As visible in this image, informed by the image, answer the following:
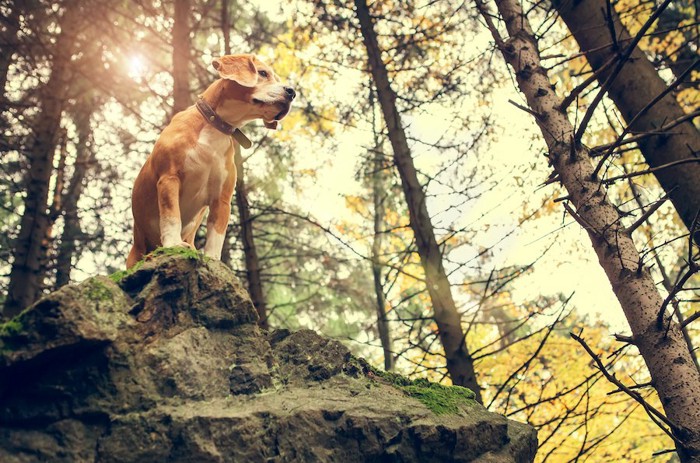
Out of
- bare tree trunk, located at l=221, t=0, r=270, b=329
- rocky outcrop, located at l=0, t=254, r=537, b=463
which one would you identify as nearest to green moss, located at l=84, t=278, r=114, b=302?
rocky outcrop, located at l=0, t=254, r=537, b=463

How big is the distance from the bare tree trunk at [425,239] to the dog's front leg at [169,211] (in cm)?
301

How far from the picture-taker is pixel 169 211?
3611mm

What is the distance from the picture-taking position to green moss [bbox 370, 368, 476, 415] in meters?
3.31

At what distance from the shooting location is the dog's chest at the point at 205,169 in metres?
3.72

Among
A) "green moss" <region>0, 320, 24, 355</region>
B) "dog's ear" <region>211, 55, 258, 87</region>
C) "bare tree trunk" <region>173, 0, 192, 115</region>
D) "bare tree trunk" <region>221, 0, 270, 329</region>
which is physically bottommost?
"green moss" <region>0, 320, 24, 355</region>

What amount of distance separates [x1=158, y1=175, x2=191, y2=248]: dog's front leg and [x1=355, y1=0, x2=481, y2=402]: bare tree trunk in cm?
301

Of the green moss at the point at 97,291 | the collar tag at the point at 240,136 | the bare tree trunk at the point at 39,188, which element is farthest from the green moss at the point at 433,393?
the bare tree trunk at the point at 39,188

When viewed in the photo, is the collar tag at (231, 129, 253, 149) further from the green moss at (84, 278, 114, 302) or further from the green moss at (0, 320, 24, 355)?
the green moss at (0, 320, 24, 355)

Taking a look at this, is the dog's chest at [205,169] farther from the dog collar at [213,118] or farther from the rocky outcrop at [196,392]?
the rocky outcrop at [196,392]

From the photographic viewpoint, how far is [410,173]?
6.23m

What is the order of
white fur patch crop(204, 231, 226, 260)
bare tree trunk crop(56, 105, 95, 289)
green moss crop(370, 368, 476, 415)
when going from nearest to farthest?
1. green moss crop(370, 368, 476, 415)
2. white fur patch crop(204, 231, 226, 260)
3. bare tree trunk crop(56, 105, 95, 289)

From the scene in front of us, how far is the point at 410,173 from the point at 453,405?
341 cm

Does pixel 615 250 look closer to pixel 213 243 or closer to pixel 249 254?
pixel 213 243

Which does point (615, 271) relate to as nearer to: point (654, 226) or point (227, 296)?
point (227, 296)
